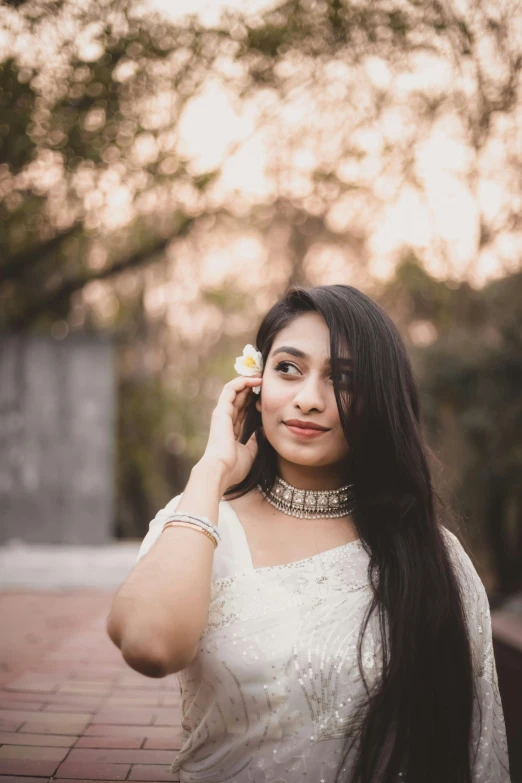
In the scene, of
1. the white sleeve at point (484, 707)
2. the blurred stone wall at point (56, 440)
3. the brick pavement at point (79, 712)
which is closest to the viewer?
the white sleeve at point (484, 707)

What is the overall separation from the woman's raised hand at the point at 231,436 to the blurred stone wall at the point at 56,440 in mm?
5239

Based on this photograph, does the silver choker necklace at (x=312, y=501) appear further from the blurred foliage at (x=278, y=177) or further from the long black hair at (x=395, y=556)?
the blurred foliage at (x=278, y=177)

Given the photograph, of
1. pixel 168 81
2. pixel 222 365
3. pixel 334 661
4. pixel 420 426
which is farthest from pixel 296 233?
pixel 334 661

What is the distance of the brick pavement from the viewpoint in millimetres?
2131

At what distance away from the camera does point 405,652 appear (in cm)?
156

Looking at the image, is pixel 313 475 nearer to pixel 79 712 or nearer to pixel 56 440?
pixel 79 712

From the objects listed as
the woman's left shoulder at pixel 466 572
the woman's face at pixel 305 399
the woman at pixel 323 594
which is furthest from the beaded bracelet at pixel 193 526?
the woman's left shoulder at pixel 466 572

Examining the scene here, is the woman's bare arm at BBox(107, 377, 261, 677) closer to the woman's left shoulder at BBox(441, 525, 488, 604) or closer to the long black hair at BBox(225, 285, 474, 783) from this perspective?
the long black hair at BBox(225, 285, 474, 783)

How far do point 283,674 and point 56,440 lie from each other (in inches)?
228

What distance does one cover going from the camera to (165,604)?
135 centimetres

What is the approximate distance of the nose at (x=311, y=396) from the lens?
1.69 m

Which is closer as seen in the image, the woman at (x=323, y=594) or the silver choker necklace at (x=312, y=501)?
the woman at (x=323, y=594)

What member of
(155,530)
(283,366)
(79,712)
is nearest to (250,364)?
(283,366)

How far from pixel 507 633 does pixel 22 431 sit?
5172 mm
